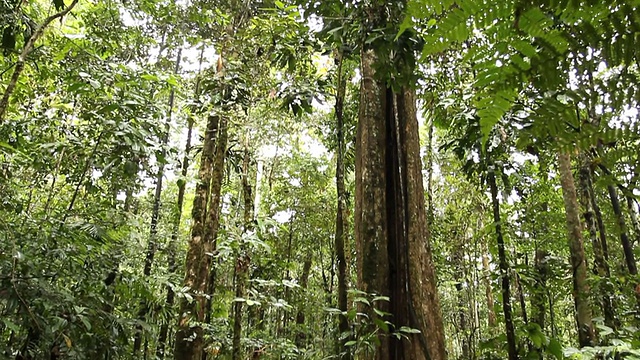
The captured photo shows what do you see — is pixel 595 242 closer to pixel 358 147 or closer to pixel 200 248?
pixel 358 147

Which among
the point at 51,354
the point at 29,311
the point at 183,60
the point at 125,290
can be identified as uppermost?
the point at 183,60

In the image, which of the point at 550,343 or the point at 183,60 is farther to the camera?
the point at 183,60

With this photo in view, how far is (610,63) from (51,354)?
2.90m

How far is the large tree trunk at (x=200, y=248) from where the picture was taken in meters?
4.26

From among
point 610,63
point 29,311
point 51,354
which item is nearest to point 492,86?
point 610,63

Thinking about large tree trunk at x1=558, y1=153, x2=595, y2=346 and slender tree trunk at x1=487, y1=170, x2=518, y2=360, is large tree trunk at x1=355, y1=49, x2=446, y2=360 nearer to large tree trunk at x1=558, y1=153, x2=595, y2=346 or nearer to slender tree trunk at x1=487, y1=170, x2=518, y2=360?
slender tree trunk at x1=487, y1=170, x2=518, y2=360

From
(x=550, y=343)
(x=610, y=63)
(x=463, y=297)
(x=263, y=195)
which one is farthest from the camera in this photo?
(x=463, y=297)

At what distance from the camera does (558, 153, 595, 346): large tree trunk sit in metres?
3.32

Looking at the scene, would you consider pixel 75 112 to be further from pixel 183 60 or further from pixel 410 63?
pixel 183 60

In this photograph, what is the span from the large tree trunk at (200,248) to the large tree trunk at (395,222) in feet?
Answer: 6.35

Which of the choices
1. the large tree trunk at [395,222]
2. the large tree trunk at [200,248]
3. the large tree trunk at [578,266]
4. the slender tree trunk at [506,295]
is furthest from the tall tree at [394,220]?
the large tree trunk at [200,248]

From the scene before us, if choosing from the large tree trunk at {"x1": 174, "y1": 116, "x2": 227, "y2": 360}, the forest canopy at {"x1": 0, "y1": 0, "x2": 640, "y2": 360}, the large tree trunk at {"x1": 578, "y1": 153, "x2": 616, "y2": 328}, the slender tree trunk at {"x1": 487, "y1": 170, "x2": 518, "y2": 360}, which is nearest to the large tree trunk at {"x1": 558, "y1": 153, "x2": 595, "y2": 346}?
the forest canopy at {"x1": 0, "y1": 0, "x2": 640, "y2": 360}

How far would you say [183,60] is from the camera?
26.3 feet

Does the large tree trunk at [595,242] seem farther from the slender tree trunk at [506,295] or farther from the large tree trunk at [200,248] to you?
the large tree trunk at [200,248]
